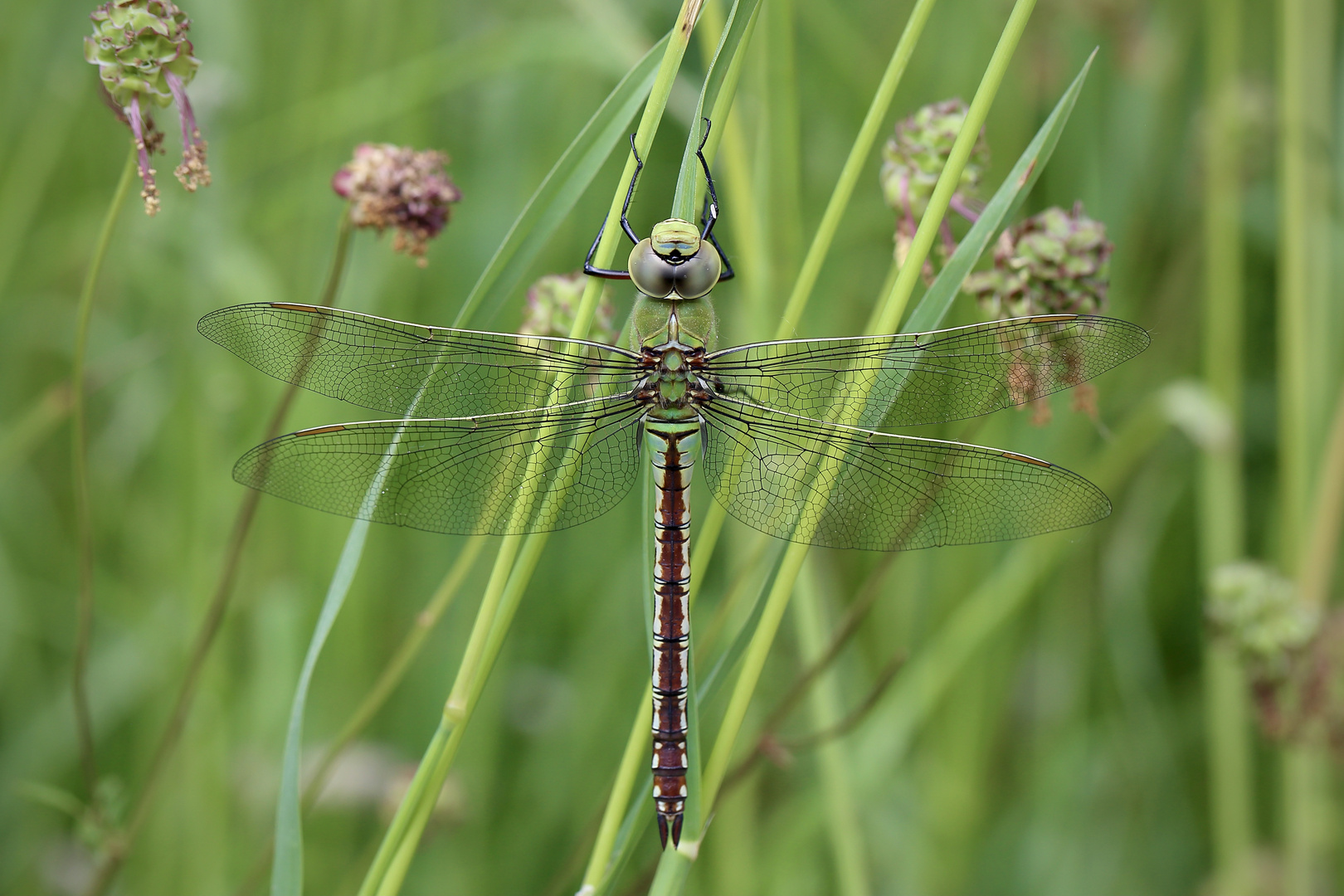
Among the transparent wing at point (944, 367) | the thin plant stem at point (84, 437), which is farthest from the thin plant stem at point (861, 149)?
the thin plant stem at point (84, 437)

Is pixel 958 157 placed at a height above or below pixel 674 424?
above

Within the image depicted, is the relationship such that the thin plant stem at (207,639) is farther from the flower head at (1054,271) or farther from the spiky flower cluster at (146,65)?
the flower head at (1054,271)

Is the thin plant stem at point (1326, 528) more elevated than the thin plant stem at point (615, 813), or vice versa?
the thin plant stem at point (1326, 528)

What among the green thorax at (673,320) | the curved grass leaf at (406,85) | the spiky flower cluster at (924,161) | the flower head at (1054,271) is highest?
the curved grass leaf at (406,85)

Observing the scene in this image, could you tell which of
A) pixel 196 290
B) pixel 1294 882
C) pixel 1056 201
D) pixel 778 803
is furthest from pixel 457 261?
pixel 1294 882

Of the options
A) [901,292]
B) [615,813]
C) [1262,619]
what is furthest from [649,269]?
[1262,619]

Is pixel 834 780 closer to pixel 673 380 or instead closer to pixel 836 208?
pixel 673 380
